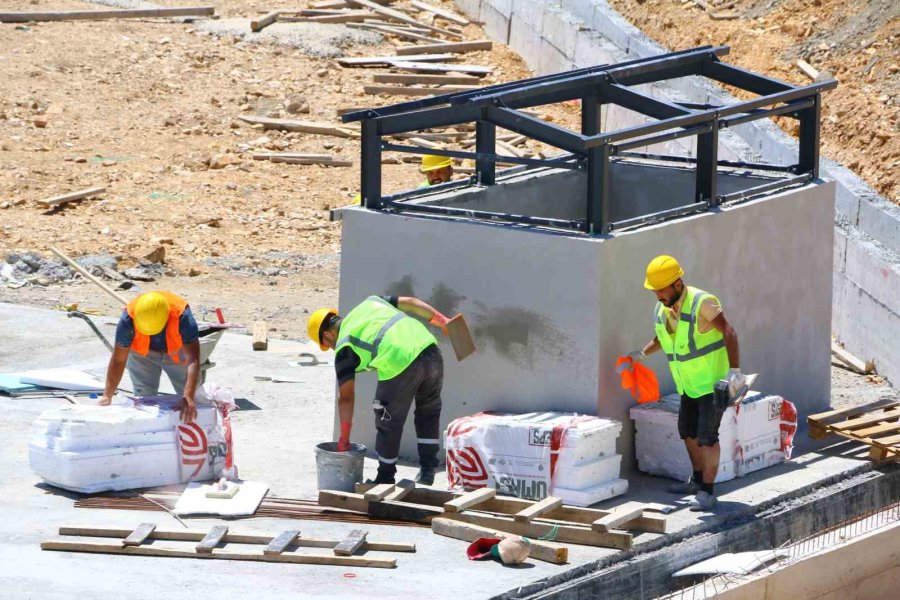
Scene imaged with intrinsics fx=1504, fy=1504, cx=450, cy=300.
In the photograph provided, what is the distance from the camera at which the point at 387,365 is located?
1017 centimetres

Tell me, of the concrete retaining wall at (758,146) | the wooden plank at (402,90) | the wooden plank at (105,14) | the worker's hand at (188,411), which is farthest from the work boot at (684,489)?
the wooden plank at (105,14)

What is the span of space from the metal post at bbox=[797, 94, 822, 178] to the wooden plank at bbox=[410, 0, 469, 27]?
15894 mm

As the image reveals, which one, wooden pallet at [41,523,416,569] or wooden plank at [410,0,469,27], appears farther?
wooden plank at [410,0,469,27]

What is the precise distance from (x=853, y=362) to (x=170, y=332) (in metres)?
7.20

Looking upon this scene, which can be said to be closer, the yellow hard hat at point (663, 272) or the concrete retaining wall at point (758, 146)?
the yellow hard hat at point (663, 272)

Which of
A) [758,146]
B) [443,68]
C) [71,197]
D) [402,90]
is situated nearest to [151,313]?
[758,146]

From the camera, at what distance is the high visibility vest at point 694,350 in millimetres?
9914

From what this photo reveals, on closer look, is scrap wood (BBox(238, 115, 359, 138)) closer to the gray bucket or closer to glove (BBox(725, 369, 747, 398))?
the gray bucket

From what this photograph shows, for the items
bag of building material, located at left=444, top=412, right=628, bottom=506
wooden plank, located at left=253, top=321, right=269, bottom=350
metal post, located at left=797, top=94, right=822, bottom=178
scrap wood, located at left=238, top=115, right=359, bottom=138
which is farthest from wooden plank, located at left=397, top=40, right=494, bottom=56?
bag of building material, located at left=444, top=412, right=628, bottom=506

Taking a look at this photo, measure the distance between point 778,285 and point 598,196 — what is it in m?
2.48

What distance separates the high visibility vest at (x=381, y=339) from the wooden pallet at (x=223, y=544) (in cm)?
131

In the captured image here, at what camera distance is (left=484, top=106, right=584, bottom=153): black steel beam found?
10.4m

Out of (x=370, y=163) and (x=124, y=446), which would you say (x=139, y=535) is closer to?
(x=124, y=446)

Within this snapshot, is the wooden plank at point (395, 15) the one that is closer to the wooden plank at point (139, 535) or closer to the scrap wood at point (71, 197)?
the scrap wood at point (71, 197)
